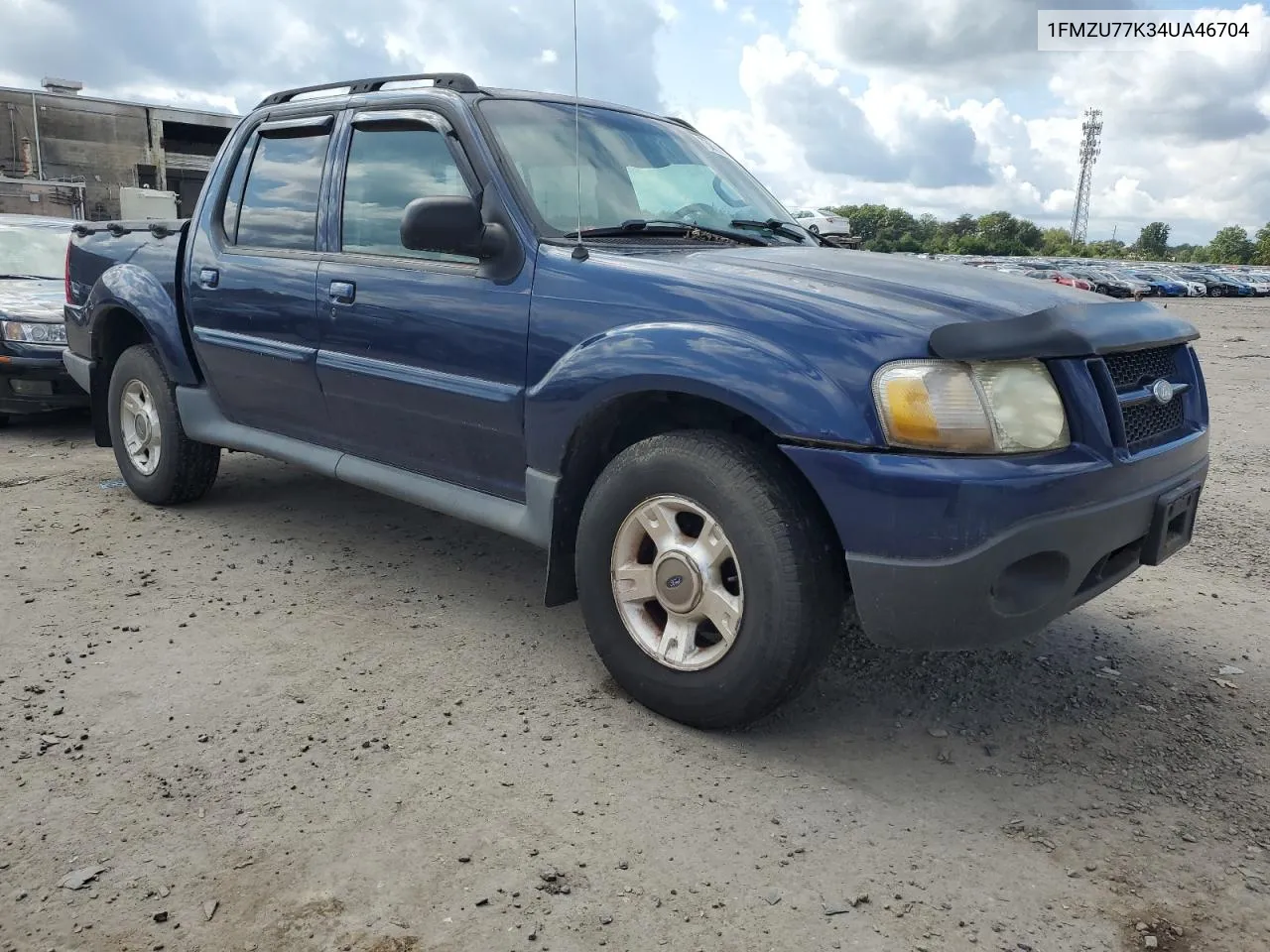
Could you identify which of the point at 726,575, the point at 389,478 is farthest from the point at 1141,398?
the point at 389,478

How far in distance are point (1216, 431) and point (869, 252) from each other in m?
5.61

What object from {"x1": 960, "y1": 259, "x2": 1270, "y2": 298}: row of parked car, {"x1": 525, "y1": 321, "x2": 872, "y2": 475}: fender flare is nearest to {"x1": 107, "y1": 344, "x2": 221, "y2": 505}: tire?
{"x1": 525, "y1": 321, "x2": 872, "y2": 475}: fender flare

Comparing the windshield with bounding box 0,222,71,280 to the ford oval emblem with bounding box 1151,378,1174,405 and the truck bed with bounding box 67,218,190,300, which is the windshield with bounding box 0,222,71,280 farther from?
the ford oval emblem with bounding box 1151,378,1174,405

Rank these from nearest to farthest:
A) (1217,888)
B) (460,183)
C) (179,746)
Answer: (1217,888)
(179,746)
(460,183)

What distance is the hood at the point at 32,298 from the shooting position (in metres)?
7.24

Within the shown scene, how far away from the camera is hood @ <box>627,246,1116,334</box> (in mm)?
2713

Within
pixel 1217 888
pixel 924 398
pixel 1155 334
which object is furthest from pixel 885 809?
pixel 1155 334

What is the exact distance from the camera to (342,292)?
12.8 ft

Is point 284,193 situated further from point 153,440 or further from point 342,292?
point 153,440

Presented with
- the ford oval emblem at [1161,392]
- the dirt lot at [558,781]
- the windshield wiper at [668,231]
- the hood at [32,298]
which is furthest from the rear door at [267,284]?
the hood at [32,298]

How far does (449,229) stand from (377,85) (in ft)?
4.21

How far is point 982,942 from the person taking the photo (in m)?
2.17

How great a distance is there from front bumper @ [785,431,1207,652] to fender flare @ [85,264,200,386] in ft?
10.9

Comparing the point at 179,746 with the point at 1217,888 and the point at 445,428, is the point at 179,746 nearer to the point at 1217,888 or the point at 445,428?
the point at 445,428
